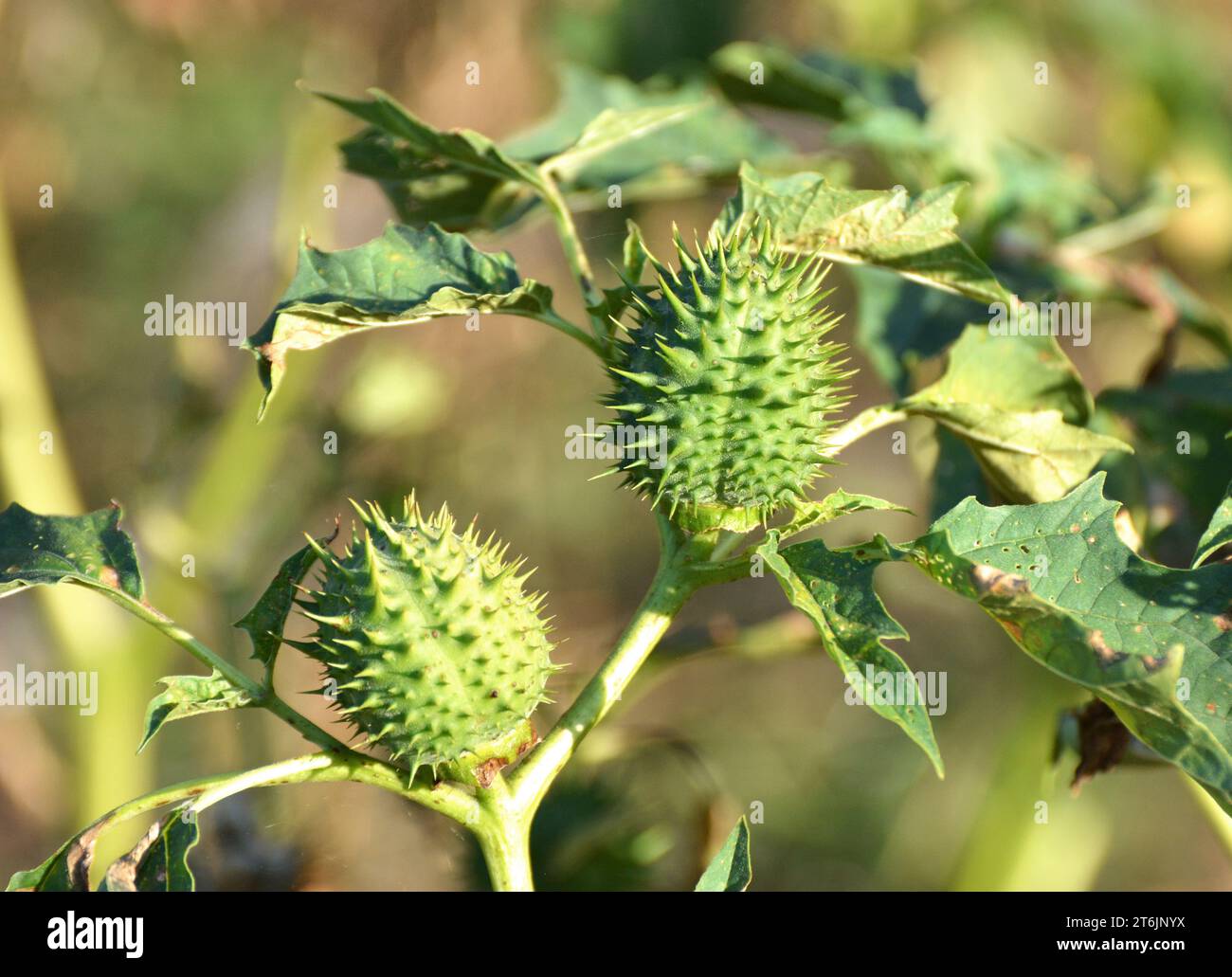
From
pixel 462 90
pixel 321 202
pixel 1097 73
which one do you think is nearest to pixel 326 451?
pixel 321 202

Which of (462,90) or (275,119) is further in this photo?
(275,119)

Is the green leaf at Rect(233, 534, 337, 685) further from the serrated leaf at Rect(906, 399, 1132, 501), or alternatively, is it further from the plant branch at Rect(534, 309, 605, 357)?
the serrated leaf at Rect(906, 399, 1132, 501)

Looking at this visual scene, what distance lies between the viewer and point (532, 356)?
10.6 feet

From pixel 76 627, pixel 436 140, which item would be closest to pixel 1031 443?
pixel 436 140

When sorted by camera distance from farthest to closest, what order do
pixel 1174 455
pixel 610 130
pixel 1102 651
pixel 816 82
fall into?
pixel 816 82 → pixel 1174 455 → pixel 610 130 → pixel 1102 651

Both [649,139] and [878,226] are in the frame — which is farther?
[649,139]

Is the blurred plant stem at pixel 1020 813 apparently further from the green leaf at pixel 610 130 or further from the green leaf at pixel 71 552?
the green leaf at pixel 71 552

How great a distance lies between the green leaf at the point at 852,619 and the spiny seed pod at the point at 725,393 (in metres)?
0.09

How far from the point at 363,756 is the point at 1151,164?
2799 millimetres

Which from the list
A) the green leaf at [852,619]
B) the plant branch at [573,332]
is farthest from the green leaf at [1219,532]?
the plant branch at [573,332]

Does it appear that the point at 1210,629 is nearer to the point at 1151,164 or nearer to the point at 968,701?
the point at 968,701

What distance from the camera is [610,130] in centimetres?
159

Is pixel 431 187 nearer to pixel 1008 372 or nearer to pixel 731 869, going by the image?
pixel 1008 372

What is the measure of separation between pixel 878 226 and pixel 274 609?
78 cm
